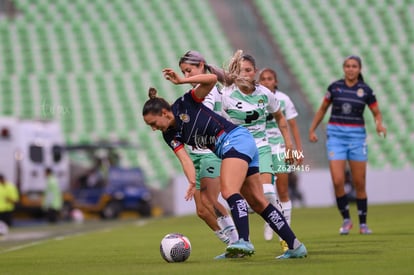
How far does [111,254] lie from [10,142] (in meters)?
18.6

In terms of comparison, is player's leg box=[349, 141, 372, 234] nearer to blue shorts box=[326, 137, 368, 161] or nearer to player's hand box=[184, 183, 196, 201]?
blue shorts box=[326, 137, 368, 161]

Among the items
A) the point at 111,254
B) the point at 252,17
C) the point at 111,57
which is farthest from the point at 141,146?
the point at 111,254

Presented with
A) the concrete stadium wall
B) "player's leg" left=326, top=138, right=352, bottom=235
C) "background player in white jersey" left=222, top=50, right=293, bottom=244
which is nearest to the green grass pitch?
"player's leg" left=326, top=138, right=352, bottom=235

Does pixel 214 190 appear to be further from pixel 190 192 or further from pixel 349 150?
pixel 349 150

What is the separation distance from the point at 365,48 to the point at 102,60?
10.0 m

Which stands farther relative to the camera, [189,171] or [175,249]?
[175,249]

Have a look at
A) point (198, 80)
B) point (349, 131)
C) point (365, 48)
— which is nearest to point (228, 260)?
point (198, 80)

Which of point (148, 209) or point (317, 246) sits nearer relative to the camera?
point (317, 246)

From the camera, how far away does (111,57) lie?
3856 cm

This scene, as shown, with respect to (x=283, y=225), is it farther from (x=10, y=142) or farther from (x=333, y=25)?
(x=333, y=25)

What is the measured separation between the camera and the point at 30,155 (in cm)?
3133

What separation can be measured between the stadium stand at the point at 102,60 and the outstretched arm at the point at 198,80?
24.8 metres

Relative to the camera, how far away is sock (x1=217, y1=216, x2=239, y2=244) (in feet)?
36.1

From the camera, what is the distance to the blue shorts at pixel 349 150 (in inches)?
569
